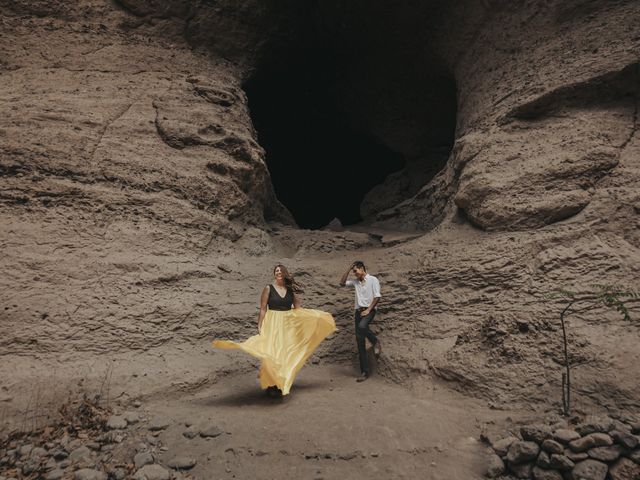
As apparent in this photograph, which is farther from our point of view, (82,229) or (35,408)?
(82,229)

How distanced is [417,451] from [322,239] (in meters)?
3.90

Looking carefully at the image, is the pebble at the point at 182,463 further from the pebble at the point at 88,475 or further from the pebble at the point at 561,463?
the pebble at the point at 561,463

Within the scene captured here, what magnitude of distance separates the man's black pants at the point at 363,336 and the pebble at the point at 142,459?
7.17ft

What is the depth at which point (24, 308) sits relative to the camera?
375 centimetres

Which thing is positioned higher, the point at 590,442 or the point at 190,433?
the point at 590,442

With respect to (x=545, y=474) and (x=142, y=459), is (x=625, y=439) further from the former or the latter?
(x=142, y=459)

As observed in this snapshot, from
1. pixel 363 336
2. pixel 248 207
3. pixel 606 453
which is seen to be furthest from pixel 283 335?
pixel 606 453

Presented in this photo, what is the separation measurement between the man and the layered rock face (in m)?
0.23

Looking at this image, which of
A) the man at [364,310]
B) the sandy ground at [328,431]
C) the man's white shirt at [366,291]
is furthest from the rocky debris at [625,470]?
the man's white shirt at [366,291]

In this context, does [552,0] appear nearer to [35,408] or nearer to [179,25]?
[179,25]

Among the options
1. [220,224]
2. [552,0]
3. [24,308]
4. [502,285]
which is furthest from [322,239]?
[552,0]

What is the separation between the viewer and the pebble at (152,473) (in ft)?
8.53

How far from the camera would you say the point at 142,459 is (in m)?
2.79

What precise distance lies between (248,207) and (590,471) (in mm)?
4593
